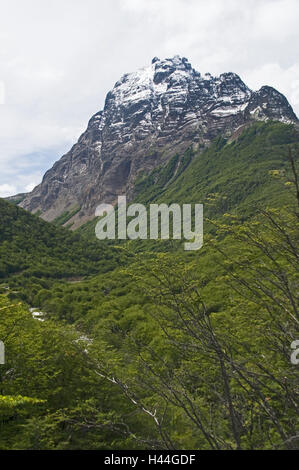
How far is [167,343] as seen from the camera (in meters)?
18.8

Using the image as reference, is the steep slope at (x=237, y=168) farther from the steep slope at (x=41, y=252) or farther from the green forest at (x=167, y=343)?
the green forest at (x=167, y=343)

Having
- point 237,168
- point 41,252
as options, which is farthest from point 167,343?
point 237,168

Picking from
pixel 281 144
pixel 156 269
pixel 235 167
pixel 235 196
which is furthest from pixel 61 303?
pixel 281 144

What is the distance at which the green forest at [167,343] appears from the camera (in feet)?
24.3

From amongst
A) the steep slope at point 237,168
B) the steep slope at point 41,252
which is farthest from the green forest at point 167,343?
the steep slope at point 237,168

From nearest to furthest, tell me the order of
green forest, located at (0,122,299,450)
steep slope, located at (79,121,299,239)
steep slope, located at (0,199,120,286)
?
green forest, located at (0,122,299,450), steep slope, located at (0,199,120,286), steep slope, located at (79,121,299,239)

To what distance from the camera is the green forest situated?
24.3ft

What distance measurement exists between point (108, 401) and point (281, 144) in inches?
6241

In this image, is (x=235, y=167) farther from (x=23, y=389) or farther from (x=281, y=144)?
(x=23, y=389)

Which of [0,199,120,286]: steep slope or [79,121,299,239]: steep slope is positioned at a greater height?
[79,121,299,239]: steep slope

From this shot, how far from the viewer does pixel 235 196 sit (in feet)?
367

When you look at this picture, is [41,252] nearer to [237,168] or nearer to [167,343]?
[167,343]

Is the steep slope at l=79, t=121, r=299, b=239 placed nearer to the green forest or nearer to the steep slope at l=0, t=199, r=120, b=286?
Result: the steep slope at l=0, t=199, r=120, b=286

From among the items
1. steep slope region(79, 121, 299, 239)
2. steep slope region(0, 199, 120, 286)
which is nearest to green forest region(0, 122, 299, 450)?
steep slope region(0, 199, 120, 286)
